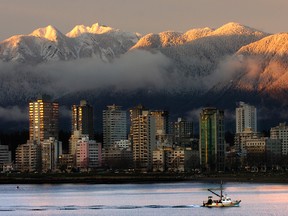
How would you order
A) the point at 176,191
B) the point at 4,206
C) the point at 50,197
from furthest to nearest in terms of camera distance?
1. the point at 176,191
2. the point at 50,197
3. the point at 4,206

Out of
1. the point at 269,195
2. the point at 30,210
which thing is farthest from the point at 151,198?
the point at 30,210

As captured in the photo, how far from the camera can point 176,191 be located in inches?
7741

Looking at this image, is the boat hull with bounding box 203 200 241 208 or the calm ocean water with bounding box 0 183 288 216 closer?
the calm ocean water with bounding box 0 183 288 216

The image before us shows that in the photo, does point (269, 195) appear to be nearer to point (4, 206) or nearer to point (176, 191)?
point (176, 191)

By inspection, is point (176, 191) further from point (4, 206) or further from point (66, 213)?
point (66, 213)

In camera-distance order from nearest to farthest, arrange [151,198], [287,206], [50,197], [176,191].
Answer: [287,206], [151,198], [50,197], [176,191]

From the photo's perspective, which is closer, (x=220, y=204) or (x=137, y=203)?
(x=220, y=204)

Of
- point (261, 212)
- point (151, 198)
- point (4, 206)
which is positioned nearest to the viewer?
point (261, 212)

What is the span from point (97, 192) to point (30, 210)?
174 ft

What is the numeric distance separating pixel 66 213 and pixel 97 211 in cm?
546

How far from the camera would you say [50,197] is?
18350 cm

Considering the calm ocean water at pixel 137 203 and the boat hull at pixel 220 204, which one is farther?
the boat hull at pixel 220 204

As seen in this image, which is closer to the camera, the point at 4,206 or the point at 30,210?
the point at 30,210

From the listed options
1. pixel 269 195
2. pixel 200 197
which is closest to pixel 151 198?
pixel 200 197
